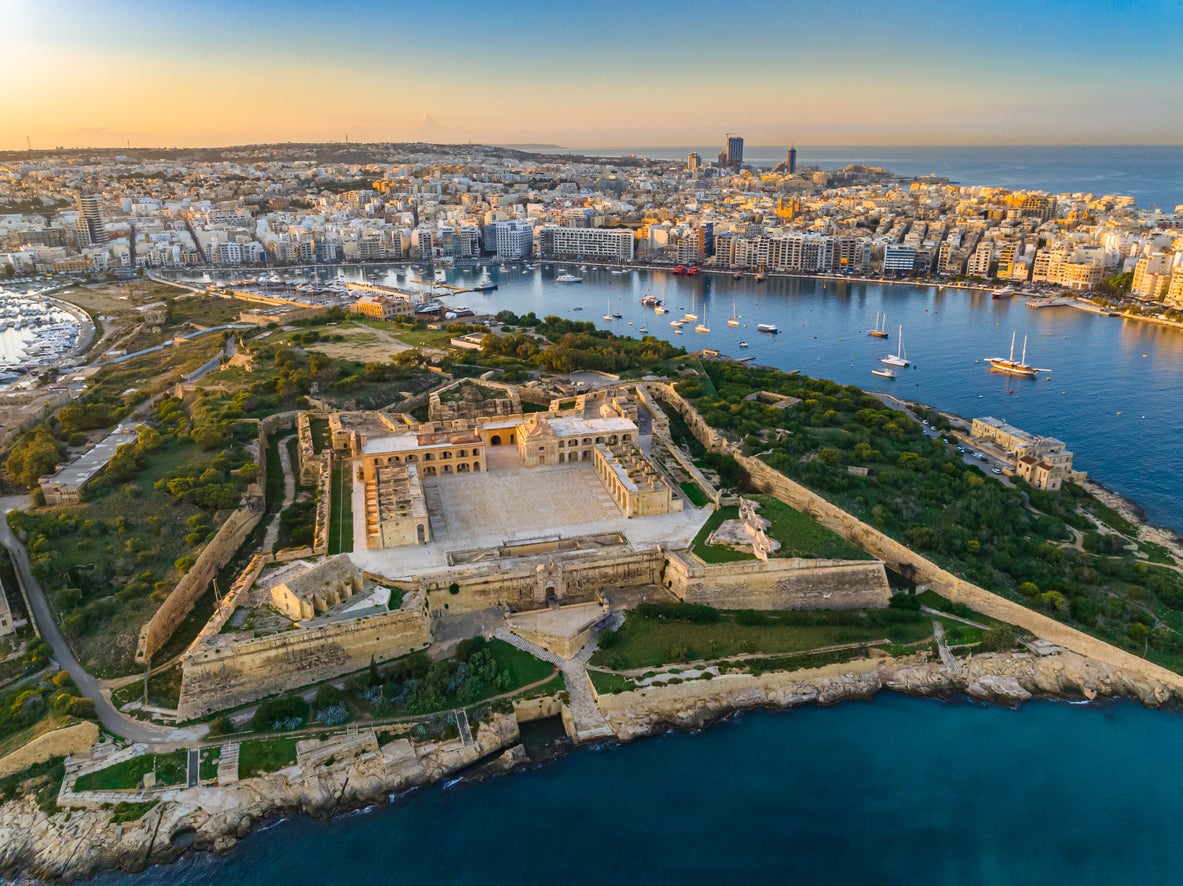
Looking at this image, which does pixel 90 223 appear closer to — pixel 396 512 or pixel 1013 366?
pixel 396 512

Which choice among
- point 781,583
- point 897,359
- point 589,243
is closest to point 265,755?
point 781,583

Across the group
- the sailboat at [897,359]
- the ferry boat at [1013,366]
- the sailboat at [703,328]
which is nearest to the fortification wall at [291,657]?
the sailboat at [897,359]

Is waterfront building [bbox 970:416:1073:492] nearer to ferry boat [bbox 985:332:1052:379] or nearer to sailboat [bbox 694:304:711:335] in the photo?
ferry boat [bbox 985:332:1052:379]

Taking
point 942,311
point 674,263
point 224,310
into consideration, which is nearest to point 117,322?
point 224,310

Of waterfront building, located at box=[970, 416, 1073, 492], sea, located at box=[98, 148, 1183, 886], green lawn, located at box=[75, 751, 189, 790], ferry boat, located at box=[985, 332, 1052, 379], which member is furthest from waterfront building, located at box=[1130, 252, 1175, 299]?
green lawn, located at box=[75, 751, 189, 790]

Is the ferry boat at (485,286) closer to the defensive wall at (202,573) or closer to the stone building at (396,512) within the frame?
the defensive wall at (202,573)

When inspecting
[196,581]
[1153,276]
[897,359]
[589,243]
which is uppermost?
[589,243]
